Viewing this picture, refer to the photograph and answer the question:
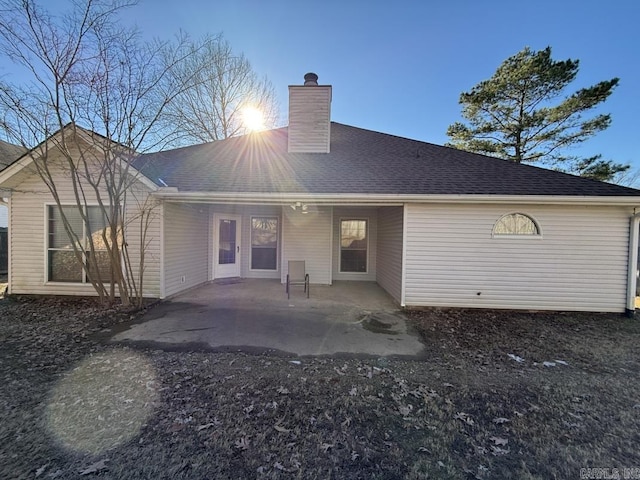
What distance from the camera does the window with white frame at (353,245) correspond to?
32.3 feet

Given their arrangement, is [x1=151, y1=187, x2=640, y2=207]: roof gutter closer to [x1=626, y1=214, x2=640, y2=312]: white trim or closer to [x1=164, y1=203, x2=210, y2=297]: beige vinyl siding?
[x1=626, y1=214, x2=640, y2=312]: white trim

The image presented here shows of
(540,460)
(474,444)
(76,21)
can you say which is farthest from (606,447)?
(76,21)

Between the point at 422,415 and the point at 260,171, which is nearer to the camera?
the point at 422,415

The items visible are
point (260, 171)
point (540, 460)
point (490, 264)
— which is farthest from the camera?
point (260, 171)

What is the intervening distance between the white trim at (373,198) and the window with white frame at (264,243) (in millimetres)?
3006

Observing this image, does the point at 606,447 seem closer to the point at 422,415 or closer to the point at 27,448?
the point at 422,415

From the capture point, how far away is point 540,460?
2.17 metres

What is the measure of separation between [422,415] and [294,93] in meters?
9.05

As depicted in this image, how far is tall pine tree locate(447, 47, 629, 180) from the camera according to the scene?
504 inches

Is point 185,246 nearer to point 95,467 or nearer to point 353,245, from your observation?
point 353,245

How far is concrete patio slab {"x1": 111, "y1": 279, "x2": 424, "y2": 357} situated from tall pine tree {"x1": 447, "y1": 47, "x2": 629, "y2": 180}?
12.6 meters

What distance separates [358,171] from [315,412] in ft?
19.6

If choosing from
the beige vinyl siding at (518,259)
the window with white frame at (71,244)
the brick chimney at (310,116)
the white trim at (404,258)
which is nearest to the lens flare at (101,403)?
the window with white frame at (71,244)

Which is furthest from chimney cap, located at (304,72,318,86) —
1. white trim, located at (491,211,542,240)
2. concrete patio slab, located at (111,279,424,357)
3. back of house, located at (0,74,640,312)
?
white trim, located at (491,211,542,240)
